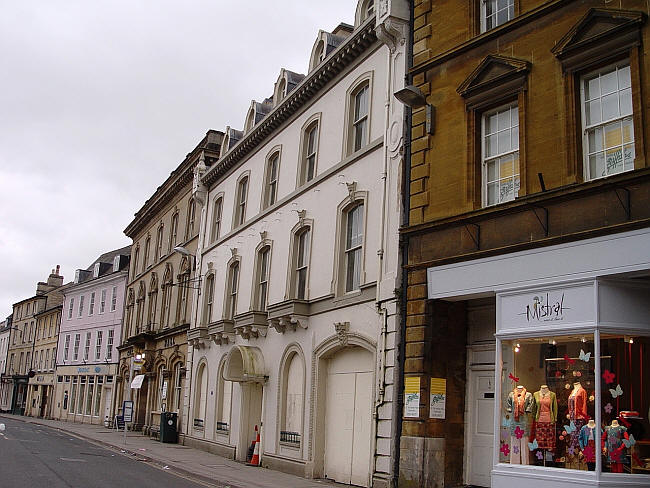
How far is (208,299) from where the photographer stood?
93.0 ft

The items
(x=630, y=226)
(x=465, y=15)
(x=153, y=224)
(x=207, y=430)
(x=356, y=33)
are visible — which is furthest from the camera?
(x=153, y=224)

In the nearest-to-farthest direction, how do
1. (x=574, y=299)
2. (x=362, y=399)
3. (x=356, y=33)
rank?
(x=574, y=299), (x=362, y=399), (x=356, y=33)

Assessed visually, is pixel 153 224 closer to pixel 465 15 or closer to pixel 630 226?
pixel 465 15

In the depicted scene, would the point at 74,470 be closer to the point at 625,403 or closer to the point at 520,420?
the point at 520,420

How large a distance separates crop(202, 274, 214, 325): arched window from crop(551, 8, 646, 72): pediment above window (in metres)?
19.0

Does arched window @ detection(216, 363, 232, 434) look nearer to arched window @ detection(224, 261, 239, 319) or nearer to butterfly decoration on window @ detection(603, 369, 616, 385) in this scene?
arched window @ detection(224, 261, 239, 319)

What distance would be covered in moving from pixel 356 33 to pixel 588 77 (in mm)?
7905

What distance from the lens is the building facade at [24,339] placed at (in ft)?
223

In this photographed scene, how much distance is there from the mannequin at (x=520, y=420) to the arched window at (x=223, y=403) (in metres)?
13.6

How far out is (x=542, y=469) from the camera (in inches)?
436

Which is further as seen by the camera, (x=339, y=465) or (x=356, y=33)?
(x=356, y=33)

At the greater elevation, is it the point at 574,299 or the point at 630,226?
the point at 630,226

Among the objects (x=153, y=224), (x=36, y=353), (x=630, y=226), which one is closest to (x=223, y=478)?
→ (x=630, y=226)

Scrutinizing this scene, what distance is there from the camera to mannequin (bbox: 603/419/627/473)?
10.2 meters
